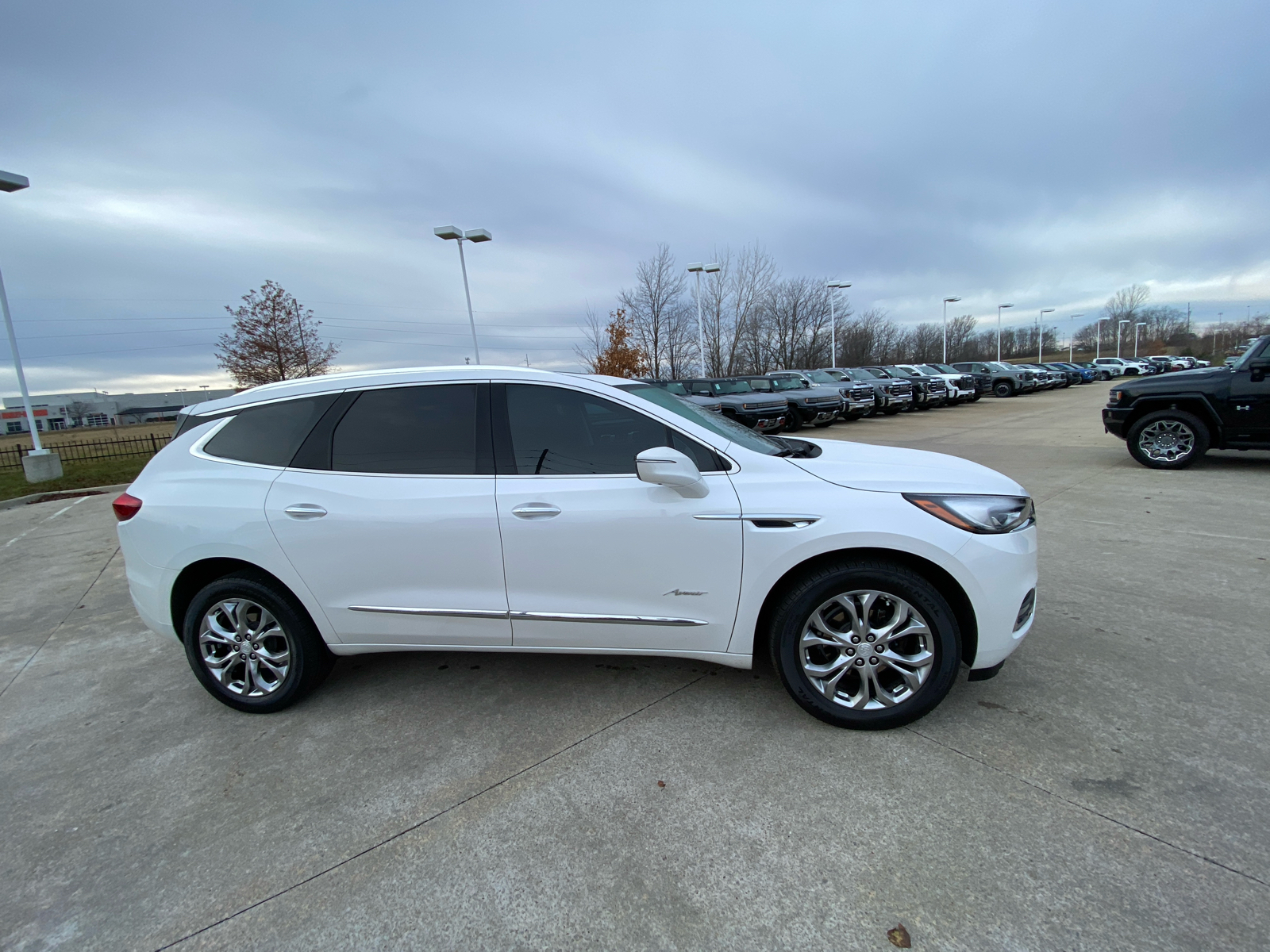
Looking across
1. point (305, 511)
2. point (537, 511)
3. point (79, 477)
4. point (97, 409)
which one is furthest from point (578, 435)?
point (97, 409)

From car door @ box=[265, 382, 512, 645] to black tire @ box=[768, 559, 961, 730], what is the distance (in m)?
1.28

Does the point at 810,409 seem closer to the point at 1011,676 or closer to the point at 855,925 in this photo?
the point at 1011,676

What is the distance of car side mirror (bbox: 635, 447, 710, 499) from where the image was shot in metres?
2.60

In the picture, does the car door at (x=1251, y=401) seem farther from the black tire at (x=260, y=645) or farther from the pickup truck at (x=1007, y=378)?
the pickup truck at (x=1007, y=378)

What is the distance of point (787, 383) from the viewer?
781 inches

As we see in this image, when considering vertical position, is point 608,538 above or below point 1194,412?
above

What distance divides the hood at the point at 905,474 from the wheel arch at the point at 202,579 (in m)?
2.54

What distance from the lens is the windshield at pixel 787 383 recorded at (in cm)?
1895

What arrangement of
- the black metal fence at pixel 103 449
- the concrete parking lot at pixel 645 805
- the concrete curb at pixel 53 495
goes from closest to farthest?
1. the concrete parking lot at pixel 645 805
2. the concrete curb at pixel 53 495
3. the black metal fence at pixel 103 449

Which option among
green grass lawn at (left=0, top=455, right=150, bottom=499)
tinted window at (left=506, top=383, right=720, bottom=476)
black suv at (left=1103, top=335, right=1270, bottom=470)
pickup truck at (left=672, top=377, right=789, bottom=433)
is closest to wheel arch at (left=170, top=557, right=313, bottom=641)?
tinted window at (left=506, top=383, right=720, bottom=476)

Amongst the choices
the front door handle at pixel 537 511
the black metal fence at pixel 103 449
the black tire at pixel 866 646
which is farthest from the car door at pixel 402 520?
the black metal fence at pixel 103 449

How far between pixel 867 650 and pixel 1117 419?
8.61 meters

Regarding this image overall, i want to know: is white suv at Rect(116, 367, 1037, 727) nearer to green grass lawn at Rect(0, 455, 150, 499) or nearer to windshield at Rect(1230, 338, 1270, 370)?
windshield at Rect(1230, 338, 1270, 370)

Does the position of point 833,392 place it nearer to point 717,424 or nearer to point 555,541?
point 717,424
